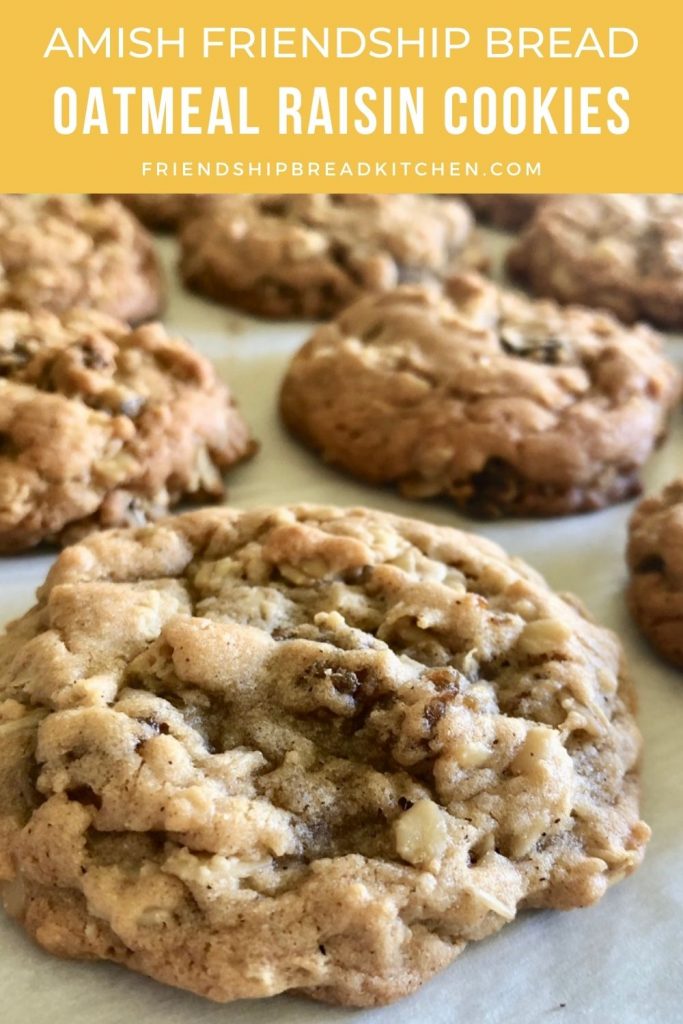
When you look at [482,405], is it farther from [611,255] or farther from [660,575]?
[611,255]

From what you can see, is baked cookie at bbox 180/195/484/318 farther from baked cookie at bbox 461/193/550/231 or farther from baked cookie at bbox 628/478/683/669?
baked cookie at bbox 628/478/683/669

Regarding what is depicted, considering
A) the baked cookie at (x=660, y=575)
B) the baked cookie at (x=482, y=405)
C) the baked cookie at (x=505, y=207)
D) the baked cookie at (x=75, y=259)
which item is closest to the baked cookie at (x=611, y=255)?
the baked cookie at (x=505, y=207)

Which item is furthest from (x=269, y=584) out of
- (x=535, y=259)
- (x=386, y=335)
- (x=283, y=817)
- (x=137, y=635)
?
(x=535, y=259)

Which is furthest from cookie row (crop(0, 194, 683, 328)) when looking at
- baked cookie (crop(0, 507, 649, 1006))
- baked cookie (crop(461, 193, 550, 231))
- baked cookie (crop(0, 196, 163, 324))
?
baked cookie (crop(0, 507, 649, 1006))

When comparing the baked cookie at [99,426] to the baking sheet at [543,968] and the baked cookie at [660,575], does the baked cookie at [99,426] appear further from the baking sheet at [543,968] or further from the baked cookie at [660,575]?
the baked cookie at [660,575]

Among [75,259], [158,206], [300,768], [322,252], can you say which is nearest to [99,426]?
[75,259]

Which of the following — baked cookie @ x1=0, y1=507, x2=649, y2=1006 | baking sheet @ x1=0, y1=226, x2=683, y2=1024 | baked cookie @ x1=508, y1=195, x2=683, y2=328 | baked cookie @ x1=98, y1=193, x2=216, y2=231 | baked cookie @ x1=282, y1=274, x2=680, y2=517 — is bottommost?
baking sheet @ x1=0, y1=226, x2=683, y2=1024

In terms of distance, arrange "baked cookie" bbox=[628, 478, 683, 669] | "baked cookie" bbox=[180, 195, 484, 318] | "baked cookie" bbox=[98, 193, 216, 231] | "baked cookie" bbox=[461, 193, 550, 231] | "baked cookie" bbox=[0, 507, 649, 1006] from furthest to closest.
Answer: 1. "baked cookie" bbox=[461, 193, 550, 231]
2. "baked cookie" bbox=[98, 193, 216, 231]
3. "baked cookie" bbox=[180, 195, 484, 318]
4. "baked cookie" bbox=[628, 478, 683, 669]
5. "baked cookie" bbox=[0, 507, 649, 1006]
